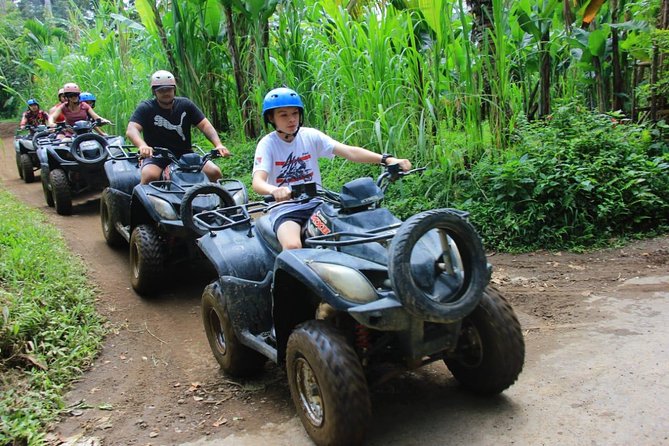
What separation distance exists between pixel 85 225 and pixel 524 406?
6.49 metres

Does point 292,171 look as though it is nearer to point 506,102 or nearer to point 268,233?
point 268,233

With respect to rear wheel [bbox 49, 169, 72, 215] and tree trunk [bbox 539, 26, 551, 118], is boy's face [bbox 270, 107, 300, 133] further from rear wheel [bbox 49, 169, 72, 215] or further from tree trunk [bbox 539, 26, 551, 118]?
rear wheel [bbox 49, 169, 72, 215]

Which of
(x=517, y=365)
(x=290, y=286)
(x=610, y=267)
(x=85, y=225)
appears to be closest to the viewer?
(x=517, y=365)

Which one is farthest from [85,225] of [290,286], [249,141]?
[290,286]

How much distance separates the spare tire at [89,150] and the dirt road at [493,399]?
3.49 m

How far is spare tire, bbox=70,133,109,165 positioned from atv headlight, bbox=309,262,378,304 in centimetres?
611

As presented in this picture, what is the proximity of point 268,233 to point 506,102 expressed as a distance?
11.0ft

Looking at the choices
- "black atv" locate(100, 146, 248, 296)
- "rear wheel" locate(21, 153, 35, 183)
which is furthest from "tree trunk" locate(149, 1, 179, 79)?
"black atv" locate(100, 146, 248, 296)

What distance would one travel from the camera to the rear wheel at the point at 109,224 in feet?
20.7

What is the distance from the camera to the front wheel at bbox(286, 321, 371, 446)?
8.11 ft

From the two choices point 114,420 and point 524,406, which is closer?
point 524,406

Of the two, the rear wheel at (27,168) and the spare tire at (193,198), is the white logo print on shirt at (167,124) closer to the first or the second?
the spare tire at (193,198)

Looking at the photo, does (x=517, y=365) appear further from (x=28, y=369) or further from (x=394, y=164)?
(x=28, y=369)

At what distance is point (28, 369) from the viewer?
3.60 metres
